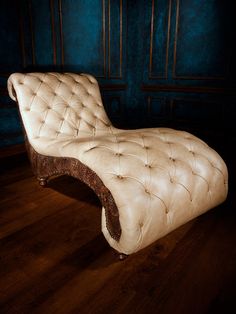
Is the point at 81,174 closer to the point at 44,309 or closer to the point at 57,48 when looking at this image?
the point at 44,309

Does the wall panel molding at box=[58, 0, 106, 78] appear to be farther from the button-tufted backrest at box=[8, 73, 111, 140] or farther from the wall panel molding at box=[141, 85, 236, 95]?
the button-tufted backrest at box=[8, 73, 111, 140]

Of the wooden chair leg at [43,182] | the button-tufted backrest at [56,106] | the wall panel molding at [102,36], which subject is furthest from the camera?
the wall panel molding at [102,36]

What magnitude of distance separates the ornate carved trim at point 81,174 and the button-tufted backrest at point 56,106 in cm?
17

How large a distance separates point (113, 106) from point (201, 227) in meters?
2.42

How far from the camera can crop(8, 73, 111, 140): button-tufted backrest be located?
176 centimetres

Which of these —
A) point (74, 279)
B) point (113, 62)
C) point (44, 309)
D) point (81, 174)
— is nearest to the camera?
point (44, 309)

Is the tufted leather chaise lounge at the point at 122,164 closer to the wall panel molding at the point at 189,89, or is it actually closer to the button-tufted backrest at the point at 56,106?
the button-tufted backrest at the point at 56,106

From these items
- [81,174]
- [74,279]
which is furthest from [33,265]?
[81,174]

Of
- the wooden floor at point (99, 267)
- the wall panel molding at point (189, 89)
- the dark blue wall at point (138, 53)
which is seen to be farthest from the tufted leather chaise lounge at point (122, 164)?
the wall panel molding at point (189, 89)

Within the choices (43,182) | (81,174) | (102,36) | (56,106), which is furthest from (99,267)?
(102,36)

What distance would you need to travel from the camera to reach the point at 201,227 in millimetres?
1460

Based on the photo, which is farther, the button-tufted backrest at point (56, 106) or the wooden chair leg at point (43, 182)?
the wooden chair leg at point (43, 182)

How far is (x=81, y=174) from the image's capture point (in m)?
1.35

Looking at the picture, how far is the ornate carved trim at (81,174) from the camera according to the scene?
1140 millimetres
